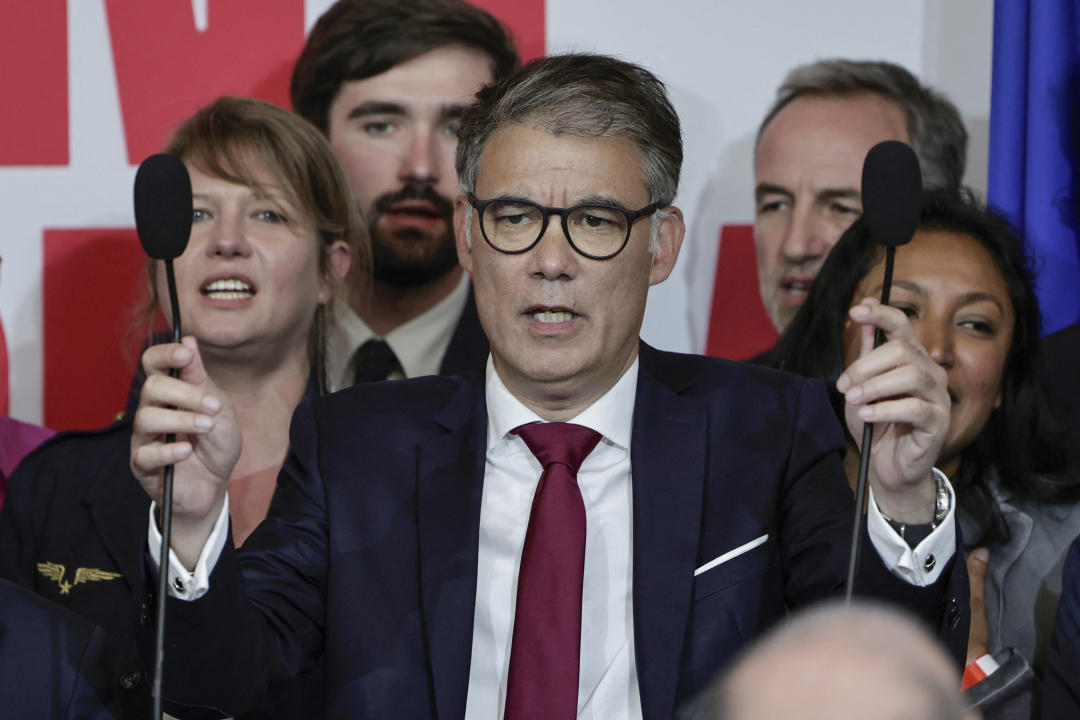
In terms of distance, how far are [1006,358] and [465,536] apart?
1.25 metres

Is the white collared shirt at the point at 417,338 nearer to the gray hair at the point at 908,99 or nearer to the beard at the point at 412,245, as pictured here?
the beard at the point at 412,245

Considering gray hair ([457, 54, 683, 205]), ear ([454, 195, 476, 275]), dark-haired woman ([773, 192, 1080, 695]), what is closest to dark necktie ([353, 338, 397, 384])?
dark-haired woman ([773, 192, 1080, 695])

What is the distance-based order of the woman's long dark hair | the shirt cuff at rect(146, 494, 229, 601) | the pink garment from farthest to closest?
the pink garment
the woman's long dark hair
the shirt cuff at rect(146, 494, 229, 601)

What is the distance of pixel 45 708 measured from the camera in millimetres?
1818

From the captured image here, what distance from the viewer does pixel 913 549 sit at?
1.74 metres

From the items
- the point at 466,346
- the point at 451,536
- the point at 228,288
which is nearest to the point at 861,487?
the point at 451,536

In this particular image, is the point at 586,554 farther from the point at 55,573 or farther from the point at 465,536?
the point at 55,573

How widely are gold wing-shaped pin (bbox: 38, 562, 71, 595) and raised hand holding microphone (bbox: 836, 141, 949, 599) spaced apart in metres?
1.52

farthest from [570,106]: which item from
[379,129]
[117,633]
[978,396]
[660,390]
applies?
[379,129]

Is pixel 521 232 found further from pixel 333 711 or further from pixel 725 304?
pixel 725 304

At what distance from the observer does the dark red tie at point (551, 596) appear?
74.2 inches

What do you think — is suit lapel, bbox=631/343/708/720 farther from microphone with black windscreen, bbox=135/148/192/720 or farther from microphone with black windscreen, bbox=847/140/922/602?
microphone with black windscreen, bbox=135/148/192/720

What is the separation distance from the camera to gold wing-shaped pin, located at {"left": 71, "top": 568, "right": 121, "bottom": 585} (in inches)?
102

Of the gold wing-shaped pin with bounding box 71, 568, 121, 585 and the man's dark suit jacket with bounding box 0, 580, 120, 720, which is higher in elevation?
the man's dark suit jacket with bounding box 0, 580, 120, 720
